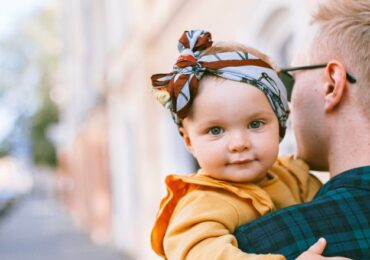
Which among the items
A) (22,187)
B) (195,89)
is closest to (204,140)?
(195,89)

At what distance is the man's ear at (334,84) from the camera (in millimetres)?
1760

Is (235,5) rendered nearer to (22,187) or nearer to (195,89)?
(195,89)

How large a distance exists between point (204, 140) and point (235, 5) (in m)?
4.32

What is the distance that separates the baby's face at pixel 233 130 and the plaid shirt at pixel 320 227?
15 cm

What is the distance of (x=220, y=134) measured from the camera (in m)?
1.74

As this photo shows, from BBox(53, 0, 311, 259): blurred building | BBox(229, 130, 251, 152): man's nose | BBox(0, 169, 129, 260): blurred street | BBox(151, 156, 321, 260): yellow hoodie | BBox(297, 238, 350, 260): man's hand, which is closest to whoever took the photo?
BBox(297, 238, 350, 260): man's hand

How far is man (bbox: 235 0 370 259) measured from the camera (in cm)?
160

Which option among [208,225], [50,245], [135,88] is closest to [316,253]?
[208,225]

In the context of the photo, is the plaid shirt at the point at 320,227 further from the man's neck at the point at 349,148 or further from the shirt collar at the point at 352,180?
the man's neck at the point at 349,148

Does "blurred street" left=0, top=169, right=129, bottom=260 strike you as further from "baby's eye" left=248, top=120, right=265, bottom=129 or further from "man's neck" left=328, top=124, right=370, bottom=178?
"baby's eye" left=248, top=120, right=265, bottom=129

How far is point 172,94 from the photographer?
5.77 feet

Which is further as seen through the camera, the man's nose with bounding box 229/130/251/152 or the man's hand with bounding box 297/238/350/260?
the man's nose with bounding box 229/130/251/152

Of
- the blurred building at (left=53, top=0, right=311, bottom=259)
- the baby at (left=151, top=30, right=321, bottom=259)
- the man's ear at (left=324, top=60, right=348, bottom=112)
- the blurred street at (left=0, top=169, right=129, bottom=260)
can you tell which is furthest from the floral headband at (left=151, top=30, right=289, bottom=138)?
the blurred street at (left=0, top=169, right=129, bottom=260)

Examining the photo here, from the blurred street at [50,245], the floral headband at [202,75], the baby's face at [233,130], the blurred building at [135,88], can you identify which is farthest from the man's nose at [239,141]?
the blurred street at [50,245]
